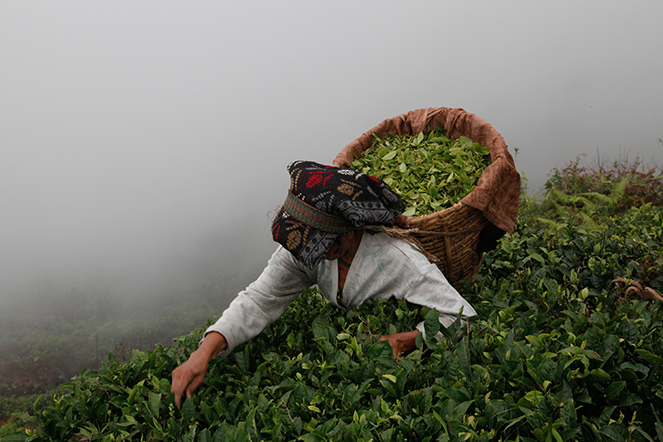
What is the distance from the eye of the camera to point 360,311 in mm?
2164

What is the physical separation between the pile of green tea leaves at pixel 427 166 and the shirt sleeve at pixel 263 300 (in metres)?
0.69

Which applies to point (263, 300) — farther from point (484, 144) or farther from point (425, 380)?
point (484, 144)

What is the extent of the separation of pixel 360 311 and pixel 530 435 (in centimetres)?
101

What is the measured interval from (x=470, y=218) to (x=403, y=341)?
83 centimetres

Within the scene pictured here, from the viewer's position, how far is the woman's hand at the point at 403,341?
1819 millimetres

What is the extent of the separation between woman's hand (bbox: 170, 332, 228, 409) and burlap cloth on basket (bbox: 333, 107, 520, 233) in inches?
52.8

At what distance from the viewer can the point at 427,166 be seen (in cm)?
270

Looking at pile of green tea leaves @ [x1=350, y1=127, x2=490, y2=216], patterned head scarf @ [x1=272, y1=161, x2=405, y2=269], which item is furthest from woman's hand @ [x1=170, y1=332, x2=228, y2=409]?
pile of green tea leaves @ [x1=350, y1=127, x2=490, y2=216]

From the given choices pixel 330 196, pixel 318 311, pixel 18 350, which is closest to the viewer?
pixel 330 196

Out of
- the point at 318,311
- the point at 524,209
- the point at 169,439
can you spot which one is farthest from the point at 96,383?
the point at 524,209

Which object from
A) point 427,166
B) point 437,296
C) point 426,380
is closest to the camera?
point 426,380

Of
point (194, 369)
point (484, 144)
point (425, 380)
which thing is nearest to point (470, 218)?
point (484, 144)

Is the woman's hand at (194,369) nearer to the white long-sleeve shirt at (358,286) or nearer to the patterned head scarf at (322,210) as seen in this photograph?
the white long-sleeve shirt at (358,286)

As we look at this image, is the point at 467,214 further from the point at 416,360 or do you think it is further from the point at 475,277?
the point at 416,360
